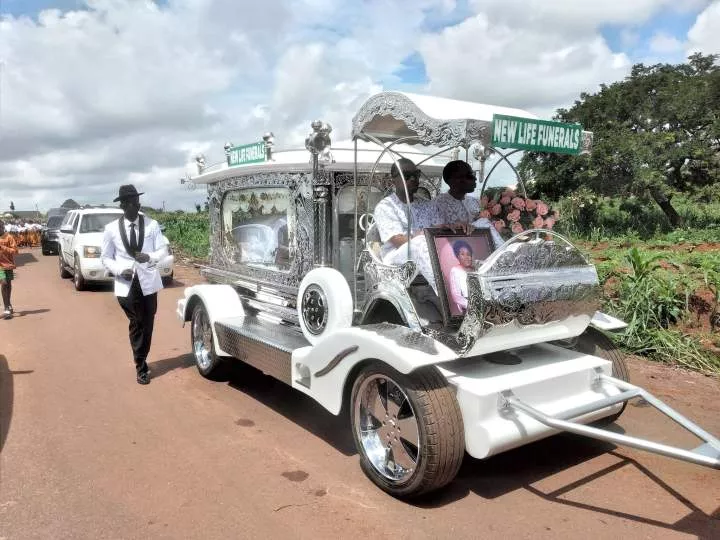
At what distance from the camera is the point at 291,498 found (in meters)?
3.54

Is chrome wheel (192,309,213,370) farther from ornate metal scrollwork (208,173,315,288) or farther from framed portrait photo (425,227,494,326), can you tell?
framed portrait photo (425,227,494,326)

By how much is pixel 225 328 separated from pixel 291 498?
7.30ft

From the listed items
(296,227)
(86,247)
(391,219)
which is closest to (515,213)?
(391,219)

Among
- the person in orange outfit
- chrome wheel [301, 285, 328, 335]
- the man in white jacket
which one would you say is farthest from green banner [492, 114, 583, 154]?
the person in orange outfit

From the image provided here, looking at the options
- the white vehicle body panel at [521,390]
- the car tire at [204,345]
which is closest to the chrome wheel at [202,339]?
the car tire at [204,345]

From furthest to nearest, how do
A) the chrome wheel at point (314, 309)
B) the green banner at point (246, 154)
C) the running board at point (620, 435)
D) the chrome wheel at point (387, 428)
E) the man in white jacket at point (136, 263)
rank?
the man in white jacket at point (136, 263)
the green banner at point (246, 154)
the chrome wheel at point (314, 309)
the chrome wheel at point (387, 428)
the running board at point (620, 435)

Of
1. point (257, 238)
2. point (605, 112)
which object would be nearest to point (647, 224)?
point (605, 112)

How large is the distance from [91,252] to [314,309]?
30.6ft

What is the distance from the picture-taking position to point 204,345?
19.9 ft

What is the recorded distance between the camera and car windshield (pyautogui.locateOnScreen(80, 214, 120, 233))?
13.2 m

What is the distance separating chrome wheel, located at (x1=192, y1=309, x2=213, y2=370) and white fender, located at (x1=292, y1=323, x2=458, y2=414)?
1.85 meters

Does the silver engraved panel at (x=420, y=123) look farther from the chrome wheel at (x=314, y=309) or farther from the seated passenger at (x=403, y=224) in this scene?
the chrome wheel at (x=314, y=309)

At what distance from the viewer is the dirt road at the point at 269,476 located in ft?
10.6

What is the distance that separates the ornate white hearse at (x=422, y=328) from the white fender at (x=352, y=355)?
11 mm
